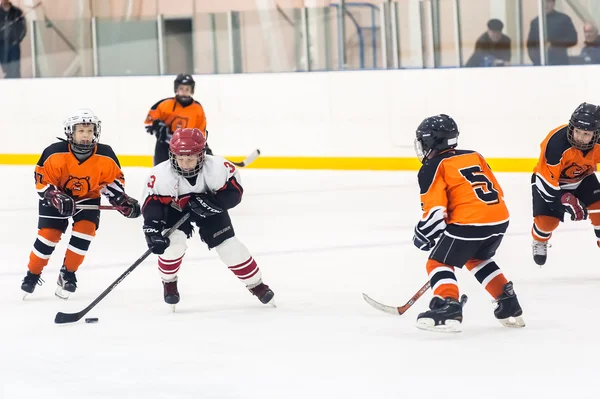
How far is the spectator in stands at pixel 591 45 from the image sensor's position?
782cm

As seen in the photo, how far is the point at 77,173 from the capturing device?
433 centimetres

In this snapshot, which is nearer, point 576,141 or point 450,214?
point 450,214

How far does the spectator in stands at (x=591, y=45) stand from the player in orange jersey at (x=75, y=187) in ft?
14.5

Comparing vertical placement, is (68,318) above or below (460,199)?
below

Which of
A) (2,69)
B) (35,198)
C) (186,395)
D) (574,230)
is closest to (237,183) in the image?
(186,395)

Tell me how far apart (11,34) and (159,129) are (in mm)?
3789

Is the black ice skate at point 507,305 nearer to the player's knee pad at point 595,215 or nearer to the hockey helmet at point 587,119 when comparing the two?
the hockey helmet at point 587,119

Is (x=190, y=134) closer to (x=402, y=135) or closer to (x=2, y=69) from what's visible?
(x=402, y=135)

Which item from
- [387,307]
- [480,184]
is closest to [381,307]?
[387,307]

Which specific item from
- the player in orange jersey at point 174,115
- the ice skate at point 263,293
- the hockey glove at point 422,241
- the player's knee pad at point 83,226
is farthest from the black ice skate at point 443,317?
the player in orange jersey at point 174,115

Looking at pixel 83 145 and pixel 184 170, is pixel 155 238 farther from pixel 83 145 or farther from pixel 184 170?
pixel 83 145

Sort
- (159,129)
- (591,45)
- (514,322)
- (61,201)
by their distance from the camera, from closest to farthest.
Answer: (514,322), (61,201), (159,129), (591,45)

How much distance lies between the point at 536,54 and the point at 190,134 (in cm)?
477

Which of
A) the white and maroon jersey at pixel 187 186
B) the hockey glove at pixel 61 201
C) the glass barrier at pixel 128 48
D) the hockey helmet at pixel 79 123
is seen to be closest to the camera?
the white and maroon jersey at pixel 187 186
